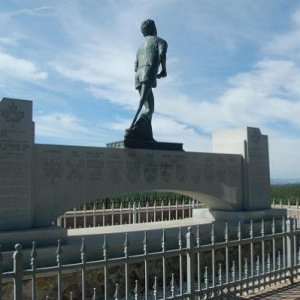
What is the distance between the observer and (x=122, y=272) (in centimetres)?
820

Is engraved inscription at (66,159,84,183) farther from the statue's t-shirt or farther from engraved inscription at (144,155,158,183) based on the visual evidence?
the statue's t-shirt

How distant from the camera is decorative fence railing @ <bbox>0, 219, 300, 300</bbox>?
436 centimetres

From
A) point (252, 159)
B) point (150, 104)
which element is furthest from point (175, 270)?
point (252, 159)

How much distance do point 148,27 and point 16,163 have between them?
5.48m

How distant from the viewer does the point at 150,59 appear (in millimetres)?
10844

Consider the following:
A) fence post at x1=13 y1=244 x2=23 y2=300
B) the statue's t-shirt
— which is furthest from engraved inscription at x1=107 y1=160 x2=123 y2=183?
fence post at x1=13 y1=244 x2=23 y2=300

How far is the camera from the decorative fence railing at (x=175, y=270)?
14.3 feet

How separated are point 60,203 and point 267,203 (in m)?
7.05

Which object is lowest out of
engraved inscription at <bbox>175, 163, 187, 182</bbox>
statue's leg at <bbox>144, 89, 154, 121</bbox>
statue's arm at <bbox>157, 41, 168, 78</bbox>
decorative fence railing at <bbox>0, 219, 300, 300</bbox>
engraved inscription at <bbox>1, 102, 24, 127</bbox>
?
decorative fence railing at <bbox>0, 219, 300, 300</bbox>

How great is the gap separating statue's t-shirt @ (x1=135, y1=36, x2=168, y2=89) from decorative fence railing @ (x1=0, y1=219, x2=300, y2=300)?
171 inches

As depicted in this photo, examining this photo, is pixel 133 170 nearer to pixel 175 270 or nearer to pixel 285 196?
pixel 175 270

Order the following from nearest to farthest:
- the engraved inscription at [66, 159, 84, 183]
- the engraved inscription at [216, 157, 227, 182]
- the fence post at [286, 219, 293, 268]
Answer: the fence post at [286, 219, 293, 268], the engraved inscription at [66, 159, 84, 183], the engraved inscription at [216, 157, 227, 182]

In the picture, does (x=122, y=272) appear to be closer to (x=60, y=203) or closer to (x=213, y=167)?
(x=60, y=203)

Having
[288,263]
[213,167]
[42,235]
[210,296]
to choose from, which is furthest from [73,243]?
[213,167]
